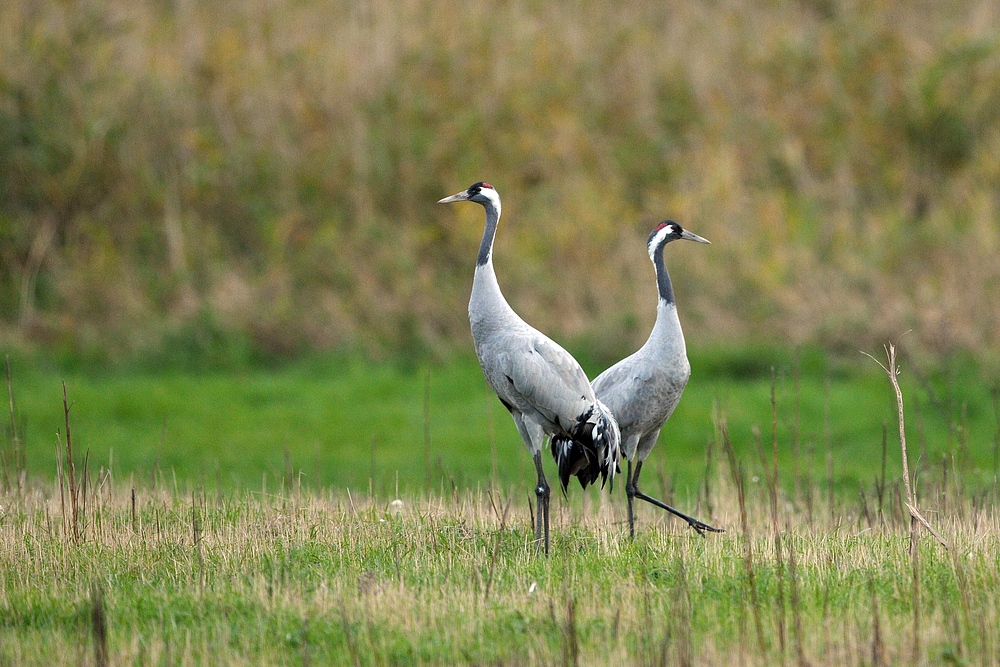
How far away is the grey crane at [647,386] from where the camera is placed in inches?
256

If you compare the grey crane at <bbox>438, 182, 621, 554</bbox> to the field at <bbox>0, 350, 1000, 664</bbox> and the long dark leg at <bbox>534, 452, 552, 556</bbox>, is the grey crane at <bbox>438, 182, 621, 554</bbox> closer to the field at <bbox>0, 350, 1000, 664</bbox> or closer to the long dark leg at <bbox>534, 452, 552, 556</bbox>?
the long dark leg at <bbox>534, 452, 552, 556</bbox>

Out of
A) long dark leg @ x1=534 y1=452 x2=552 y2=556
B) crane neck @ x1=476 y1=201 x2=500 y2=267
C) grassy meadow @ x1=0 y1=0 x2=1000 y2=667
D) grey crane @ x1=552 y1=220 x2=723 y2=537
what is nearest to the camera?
long dark leg @ x1=534 y1=452 x2=552 y2=556

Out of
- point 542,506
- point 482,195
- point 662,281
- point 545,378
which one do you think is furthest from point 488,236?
point 542,506

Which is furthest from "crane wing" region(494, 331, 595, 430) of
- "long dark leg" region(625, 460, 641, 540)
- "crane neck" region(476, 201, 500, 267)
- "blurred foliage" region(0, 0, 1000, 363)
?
"blurred foliage" region(0, 0, 1000, 363)

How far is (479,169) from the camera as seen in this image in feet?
47.9

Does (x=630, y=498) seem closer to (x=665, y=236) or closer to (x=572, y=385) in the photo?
(x=572, y=385)

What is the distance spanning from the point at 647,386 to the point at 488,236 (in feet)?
3.71

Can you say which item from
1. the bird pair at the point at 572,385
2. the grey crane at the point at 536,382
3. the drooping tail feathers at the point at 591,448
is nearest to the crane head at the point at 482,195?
the bird pair at the point at 572,385

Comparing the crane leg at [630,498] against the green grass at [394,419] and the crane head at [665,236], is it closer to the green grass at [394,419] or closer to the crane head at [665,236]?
the crane head at [665,236]

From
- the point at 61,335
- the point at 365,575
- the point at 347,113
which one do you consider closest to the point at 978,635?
the point at 365,575

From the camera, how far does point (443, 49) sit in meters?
15.4

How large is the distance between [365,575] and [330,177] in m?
10.2

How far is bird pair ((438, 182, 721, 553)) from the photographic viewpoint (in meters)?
6.17

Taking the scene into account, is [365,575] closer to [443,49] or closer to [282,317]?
[282,317]
